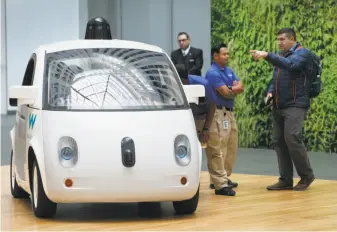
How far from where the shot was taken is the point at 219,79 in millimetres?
11859

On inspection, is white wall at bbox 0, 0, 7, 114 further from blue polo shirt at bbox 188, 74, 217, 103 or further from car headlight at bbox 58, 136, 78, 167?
car headlight at bbox 58, 136, 78, 167

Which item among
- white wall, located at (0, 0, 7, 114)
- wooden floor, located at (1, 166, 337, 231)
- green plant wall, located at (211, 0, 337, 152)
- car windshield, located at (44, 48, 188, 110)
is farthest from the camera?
white wall, located at (0, 0, 7, 114)

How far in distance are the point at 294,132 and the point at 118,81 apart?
2.90 m

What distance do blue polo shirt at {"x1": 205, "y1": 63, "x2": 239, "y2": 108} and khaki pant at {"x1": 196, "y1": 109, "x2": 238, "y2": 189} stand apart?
4.5 inches

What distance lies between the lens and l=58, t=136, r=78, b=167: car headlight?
9141 mm

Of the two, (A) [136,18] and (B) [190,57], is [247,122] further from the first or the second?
(A) [136,18]

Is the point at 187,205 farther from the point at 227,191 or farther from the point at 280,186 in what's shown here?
the point at 280,186

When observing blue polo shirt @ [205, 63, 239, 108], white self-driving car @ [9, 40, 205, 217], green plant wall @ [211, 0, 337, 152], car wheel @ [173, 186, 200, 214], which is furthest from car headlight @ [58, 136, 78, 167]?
green plant wall @ [211, 0, 337, 152]

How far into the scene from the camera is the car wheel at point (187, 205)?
31.8 feet

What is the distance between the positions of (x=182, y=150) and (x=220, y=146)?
A: 233 cm

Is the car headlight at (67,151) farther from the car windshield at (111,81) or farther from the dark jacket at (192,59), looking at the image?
the dark jacket at (192,59)

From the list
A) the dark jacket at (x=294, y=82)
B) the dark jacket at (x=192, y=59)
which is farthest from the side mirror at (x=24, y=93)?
the dark jacket at (x=192, y=59)

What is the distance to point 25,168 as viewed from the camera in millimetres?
10023

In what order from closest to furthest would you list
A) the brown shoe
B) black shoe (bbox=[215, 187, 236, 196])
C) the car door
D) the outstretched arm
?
the car door
black shoe (bbox=[215, 187, 236, 196])
the outstretched arm
the brown shoe
